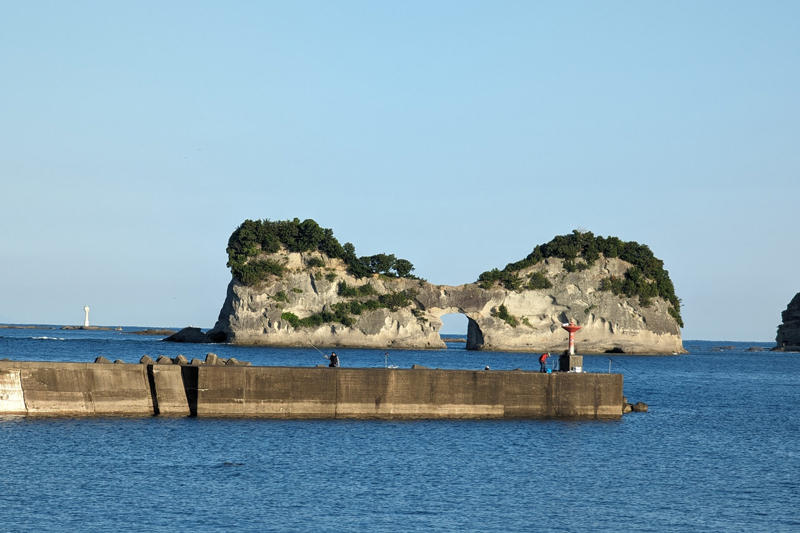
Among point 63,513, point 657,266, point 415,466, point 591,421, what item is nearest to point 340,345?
point 657,266

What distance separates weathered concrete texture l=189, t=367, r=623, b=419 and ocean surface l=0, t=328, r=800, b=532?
578 mm

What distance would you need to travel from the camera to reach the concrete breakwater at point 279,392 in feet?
100

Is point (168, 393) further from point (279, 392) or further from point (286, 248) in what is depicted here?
point (286, 248)

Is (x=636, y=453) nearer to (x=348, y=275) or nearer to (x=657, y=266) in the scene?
(x=348, y=275)

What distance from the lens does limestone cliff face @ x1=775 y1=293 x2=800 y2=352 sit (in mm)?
160375

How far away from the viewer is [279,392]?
32.2 meters

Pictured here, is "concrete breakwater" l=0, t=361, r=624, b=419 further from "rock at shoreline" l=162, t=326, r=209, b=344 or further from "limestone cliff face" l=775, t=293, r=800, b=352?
"limestone cliff face" l=775, t=293, r=800, b=352

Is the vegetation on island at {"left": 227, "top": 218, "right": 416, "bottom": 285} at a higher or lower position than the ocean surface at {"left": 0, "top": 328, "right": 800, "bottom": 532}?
higher

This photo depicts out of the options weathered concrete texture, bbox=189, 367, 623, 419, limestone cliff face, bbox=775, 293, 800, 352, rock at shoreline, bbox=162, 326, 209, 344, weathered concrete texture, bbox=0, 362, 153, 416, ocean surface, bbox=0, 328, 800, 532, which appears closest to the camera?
ocean surface, bbox=0, 328, 800, 532

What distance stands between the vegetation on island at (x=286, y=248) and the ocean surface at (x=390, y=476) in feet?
226

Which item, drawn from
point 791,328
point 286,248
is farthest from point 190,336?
point 791,328

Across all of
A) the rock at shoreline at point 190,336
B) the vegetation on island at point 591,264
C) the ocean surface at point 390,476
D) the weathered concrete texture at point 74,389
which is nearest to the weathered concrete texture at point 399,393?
the ocean surface at point 390,476

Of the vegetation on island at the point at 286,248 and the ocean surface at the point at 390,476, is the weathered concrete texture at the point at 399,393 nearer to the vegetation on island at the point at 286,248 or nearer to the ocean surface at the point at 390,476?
the ocean surface at the point at 390,476

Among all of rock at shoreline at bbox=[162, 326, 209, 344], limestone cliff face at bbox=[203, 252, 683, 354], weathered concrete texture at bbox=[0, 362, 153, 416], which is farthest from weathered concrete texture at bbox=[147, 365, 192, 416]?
rock at shoreline at bbox=[162, 326, 209, 344]
